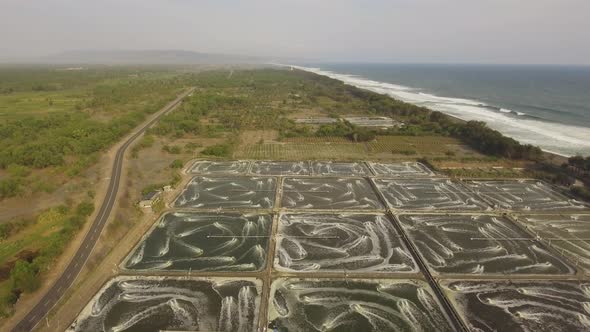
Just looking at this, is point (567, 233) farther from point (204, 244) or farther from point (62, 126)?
point (62, 126)

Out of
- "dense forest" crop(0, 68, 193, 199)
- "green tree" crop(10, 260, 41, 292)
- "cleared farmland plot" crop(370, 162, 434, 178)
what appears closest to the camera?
"green tree" crop(10, 260, 41, 292)

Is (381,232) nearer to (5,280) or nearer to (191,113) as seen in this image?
(5,280)

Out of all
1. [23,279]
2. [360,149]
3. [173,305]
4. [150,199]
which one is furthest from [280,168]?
[23,279]

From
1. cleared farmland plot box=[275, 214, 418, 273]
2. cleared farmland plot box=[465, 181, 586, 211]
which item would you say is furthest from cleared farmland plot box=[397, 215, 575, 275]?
cleared farmland plot box=[465, 181, 586, 211]

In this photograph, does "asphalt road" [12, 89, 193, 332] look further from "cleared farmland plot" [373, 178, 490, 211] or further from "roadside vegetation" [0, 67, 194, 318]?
"cleared farmland plot" [373, 178, 490, 211]

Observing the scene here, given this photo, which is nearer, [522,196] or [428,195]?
[522,196]

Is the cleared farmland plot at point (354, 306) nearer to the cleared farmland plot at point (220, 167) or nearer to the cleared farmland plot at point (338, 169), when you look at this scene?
the cleared farmland plot at point (338, 169)

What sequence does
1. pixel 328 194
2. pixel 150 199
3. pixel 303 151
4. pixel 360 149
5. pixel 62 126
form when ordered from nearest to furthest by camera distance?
pixel 150 199 < pixel 328 194 < pixel 303 151 < pixel 360 149 < pixel 62 126
